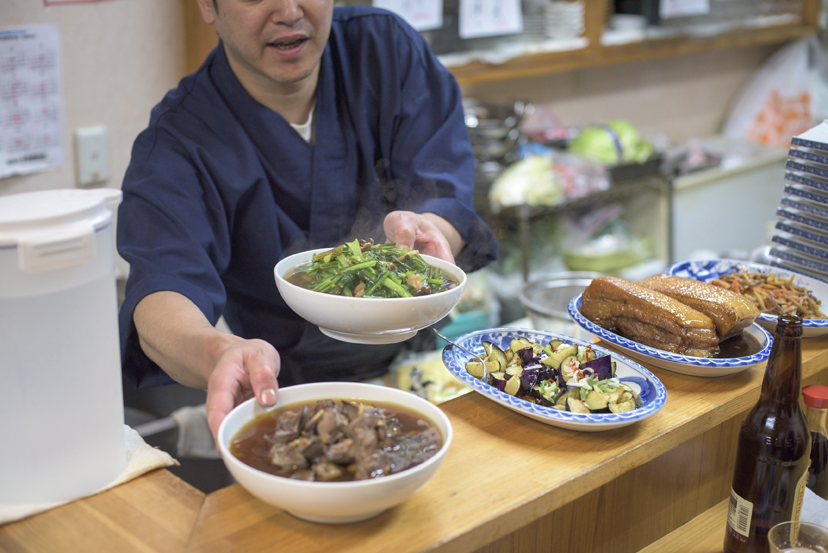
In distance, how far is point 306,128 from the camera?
1.68 meters

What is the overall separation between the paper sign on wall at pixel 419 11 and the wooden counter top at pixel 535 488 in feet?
6.49

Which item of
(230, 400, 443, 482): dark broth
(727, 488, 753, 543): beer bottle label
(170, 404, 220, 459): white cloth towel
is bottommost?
(170, 404, 220, 459): white cloth towel

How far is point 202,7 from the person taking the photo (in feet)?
5.16

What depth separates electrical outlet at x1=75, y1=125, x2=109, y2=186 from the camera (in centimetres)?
239

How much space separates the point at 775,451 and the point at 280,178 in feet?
3.67

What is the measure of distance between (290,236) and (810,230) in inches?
44.9

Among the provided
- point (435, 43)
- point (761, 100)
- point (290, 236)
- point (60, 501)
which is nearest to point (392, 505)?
point (60, 501)

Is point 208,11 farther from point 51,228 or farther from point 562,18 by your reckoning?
point 562,18

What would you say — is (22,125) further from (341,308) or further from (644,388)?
(644,388)

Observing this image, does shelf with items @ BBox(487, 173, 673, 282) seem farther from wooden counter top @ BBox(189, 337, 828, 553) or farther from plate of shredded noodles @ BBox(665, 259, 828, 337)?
wooden counter top @ BBox(189, 337, 828, 553)

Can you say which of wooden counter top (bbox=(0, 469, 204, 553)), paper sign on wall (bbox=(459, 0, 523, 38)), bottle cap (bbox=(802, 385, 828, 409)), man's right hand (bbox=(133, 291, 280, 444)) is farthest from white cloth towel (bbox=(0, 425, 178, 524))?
paper sign on wall (bbox=(459, 0, 523, 38))

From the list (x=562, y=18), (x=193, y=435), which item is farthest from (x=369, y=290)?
(x=562, y=18)

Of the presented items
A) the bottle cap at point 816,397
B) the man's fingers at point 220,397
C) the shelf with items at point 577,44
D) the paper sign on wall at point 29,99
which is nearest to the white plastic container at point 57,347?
the man's fingers at point 220,397

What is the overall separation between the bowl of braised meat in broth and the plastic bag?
3632mm
